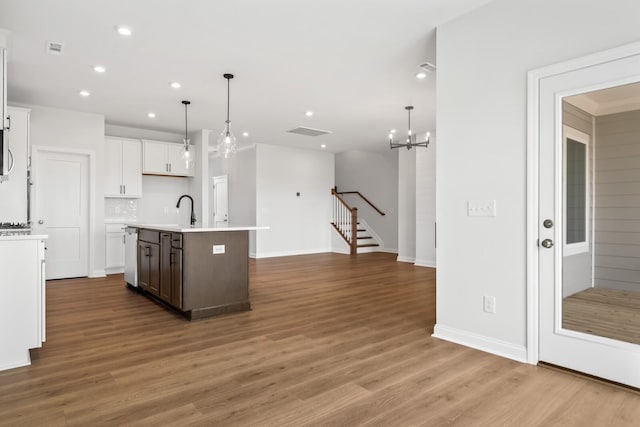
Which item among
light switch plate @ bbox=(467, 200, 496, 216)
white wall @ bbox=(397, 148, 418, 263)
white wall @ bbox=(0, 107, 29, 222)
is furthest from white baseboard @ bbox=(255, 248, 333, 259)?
light switch plate @ bbox=(467, 200, 496, 216)

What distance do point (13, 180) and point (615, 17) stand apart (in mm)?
6686

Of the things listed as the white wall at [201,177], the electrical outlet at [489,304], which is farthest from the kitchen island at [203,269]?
the white wall at [201,177]

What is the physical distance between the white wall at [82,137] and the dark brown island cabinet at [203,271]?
2.68 meters

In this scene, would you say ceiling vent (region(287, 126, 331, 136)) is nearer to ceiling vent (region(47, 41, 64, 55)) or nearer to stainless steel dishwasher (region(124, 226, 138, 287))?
stainless steel dishwasher (region(124, 226, 138, 287))

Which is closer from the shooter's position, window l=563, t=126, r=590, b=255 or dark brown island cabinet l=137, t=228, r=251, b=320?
window l=563, t=126, r=590, b=255

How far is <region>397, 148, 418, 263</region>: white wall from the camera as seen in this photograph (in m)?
8.66

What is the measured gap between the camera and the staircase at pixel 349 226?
33.3 ft

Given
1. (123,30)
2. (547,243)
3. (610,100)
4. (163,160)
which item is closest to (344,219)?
(163,160)

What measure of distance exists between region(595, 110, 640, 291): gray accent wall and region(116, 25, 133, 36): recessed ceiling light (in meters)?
3.92

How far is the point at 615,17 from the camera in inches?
95.0

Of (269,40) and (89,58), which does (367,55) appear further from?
(89,58)

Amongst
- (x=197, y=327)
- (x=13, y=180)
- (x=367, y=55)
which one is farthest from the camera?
(x=13, y=180)

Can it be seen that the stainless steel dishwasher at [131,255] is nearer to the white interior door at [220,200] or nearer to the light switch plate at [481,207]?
the light switch plate at [481,207]

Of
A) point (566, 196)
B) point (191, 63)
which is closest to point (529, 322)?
point (566, 196)
